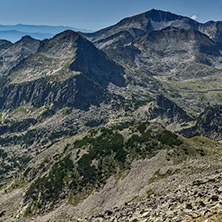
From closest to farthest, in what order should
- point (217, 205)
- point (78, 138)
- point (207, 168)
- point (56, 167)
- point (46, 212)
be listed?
point (217, 205) < point (207, 168) < point (46, 212) < point (56, 167) < point (78, 138)

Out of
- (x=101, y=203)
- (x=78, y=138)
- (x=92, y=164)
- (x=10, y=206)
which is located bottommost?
(x=10, y=206)

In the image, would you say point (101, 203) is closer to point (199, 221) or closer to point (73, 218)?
point (73, 218)

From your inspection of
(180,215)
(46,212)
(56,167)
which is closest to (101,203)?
(46,212)

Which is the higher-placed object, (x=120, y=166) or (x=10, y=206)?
(x=120, y=166)

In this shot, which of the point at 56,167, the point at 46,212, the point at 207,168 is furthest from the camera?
the point at 56,167

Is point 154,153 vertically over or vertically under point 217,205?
under

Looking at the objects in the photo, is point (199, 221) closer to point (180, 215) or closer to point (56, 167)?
point (180, 215)

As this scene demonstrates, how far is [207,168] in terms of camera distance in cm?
7469

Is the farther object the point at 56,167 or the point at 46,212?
the point at 56,167

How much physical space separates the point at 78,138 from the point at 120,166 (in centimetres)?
4086

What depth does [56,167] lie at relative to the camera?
109250mm

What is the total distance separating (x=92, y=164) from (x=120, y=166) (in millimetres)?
14686

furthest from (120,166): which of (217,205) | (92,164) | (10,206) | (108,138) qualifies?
(217,205)

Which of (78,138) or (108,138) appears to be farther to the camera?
(78,138)
